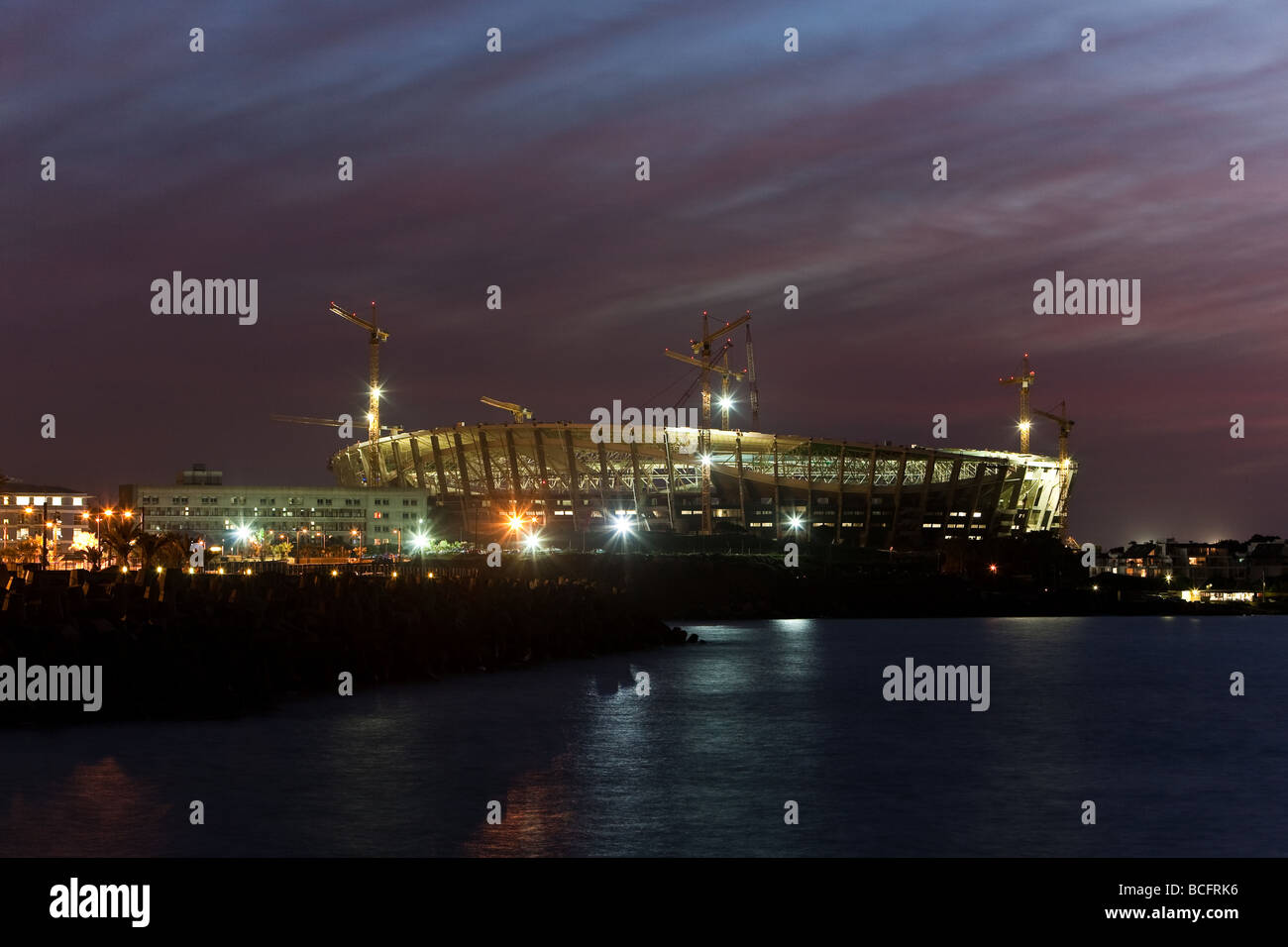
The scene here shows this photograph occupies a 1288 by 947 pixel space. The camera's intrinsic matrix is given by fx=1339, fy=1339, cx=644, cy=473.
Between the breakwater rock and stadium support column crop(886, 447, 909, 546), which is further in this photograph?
stadium support column crop(886, 447, 909, 546)

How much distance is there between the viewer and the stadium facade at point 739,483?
465ft

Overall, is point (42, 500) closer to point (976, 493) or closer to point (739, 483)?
point (739, 483)

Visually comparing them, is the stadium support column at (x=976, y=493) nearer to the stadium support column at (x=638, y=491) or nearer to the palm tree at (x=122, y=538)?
the stadium support column at (x=638, y=491)

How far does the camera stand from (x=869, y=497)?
470 ft

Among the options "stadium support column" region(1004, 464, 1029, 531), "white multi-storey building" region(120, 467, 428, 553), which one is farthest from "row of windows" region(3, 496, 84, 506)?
"stadium support column" region(1004, 464, 1029, 531)

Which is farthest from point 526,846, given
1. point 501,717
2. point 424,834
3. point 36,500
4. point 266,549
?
point 36,500

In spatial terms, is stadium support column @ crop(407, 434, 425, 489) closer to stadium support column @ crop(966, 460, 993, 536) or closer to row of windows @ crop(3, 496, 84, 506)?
row of windows @ crop(3, 496, 84, 506)

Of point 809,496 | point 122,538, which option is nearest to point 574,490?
point 809,496

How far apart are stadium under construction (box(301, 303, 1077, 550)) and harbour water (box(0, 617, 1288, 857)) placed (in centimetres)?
9490

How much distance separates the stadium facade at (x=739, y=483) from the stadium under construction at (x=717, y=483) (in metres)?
0.15

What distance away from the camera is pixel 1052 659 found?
59.3 metres

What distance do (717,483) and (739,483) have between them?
262cm

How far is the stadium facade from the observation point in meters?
142
